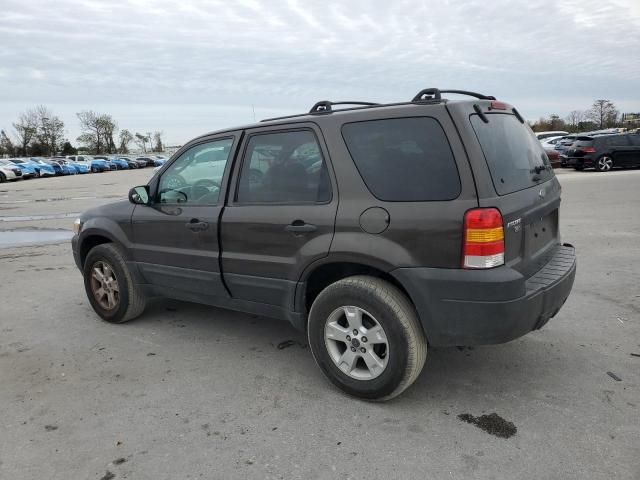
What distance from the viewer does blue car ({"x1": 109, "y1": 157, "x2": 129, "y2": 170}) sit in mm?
50156

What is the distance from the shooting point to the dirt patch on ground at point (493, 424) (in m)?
2.78

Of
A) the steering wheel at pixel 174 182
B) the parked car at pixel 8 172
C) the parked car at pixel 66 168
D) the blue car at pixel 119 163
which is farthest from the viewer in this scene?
the blue car at pixel 119 163

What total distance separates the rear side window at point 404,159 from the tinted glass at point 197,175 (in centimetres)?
117

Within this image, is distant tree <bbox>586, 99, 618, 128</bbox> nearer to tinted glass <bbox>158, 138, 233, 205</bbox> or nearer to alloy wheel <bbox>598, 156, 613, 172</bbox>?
alloy wheel <bbox>598, 156, 613, 172</bbox>

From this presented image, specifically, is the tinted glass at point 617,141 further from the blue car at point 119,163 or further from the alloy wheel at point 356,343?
the blue car at point 119,163

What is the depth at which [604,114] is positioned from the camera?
59.7m

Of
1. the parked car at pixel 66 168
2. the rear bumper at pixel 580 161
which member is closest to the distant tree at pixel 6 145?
the parked car at pixel 66 168

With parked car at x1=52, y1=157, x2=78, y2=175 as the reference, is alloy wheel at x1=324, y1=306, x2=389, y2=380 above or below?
below

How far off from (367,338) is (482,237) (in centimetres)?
92

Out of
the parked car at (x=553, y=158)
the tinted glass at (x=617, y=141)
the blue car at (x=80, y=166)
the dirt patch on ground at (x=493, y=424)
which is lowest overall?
the dirt patch on ground at (x=493, y=424)

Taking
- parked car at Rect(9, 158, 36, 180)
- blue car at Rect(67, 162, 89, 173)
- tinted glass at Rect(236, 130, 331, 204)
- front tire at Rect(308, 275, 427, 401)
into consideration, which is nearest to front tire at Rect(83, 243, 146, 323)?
tinted glass at Rect(236, 130, 331, 204)

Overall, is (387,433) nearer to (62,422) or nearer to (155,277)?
(62,422)

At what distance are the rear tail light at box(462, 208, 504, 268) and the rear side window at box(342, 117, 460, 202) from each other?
17 cm

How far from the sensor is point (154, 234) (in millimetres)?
4223
